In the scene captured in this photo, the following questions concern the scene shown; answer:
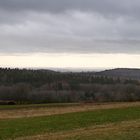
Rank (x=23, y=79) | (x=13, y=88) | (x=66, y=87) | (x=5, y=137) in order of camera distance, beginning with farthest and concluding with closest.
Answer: (x=23, y=79) → (x=66, y=87) → (x=13, y=88) → (x=5, y=137)

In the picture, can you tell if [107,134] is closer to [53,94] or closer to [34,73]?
[53,94]

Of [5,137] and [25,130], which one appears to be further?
[25,130]

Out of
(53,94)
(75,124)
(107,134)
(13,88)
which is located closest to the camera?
(107,134)

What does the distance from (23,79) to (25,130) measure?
115992mm

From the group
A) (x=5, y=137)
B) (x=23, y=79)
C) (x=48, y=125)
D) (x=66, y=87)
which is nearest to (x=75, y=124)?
(x=48, y=125)

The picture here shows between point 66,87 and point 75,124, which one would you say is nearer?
point 75,124

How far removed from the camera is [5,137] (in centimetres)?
2106

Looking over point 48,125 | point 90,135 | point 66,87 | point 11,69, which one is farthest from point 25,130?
point 11,69

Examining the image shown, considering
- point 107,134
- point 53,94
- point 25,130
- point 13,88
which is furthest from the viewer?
point 13,88

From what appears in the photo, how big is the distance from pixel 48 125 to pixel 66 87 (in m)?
103

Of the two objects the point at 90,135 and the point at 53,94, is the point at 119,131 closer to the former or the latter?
the point at 90,135

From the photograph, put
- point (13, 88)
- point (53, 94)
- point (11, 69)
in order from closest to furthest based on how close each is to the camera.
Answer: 1. point (53, 94)
2. point (13, 88)
3. point (11, 69)

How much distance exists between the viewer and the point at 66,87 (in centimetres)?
12925

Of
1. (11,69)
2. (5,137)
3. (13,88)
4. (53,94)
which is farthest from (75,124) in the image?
(11,69)
